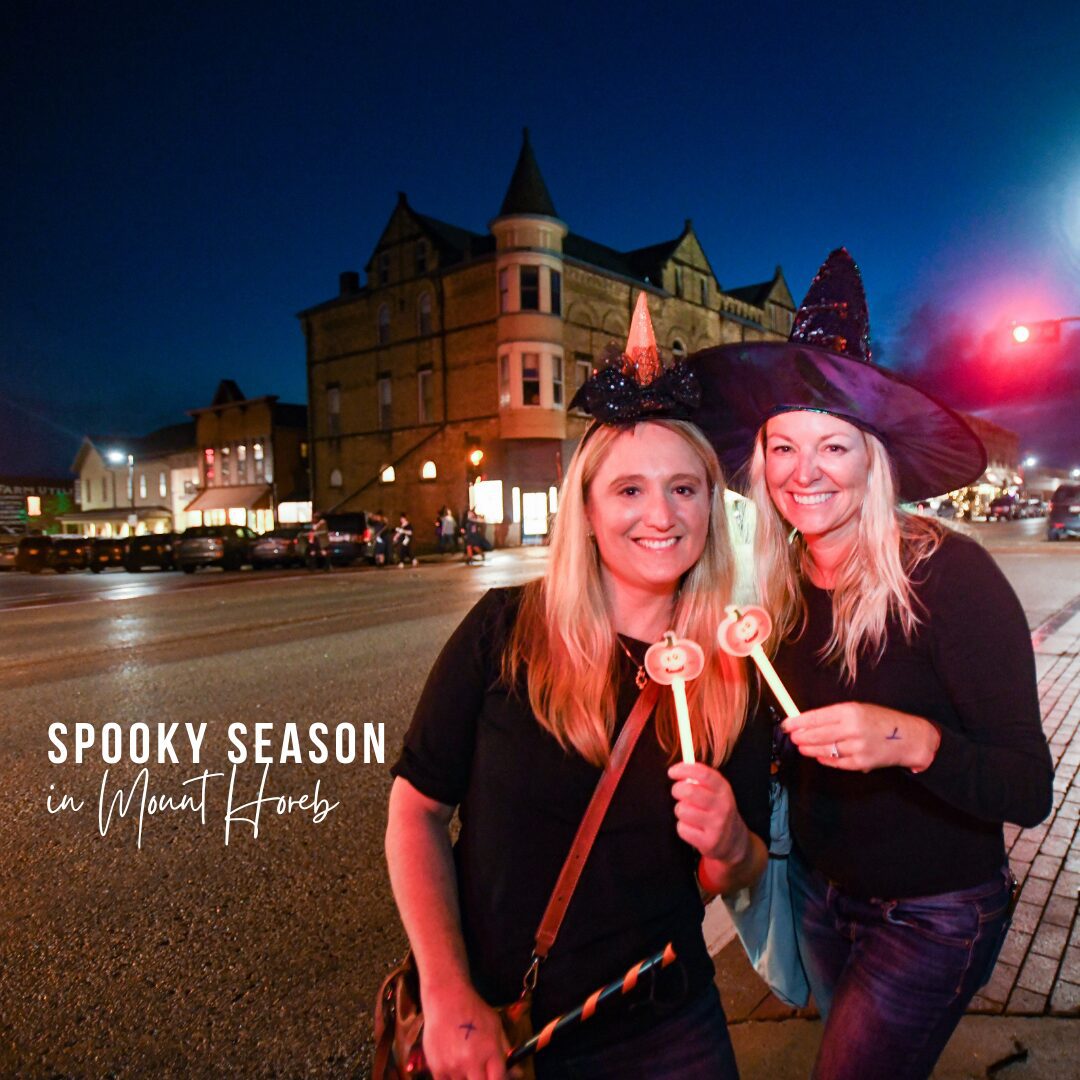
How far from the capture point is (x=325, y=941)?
131 inches

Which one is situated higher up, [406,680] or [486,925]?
[486,925]

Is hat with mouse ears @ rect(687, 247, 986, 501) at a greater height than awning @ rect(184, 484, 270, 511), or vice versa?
awning @ rect(184, 484, 270, 511)

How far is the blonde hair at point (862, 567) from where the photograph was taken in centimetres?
183

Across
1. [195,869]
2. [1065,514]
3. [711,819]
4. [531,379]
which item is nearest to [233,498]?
[531,379]

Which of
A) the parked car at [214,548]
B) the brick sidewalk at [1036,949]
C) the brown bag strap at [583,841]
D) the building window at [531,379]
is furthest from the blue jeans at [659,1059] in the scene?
the building window at [531,379]

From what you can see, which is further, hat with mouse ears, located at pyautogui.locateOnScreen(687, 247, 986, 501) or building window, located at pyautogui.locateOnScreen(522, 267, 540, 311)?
building window, located at pyautogui.locateOnScreen(522, 267, 540, 311)

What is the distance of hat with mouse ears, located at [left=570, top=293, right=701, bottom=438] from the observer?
75.4 inches

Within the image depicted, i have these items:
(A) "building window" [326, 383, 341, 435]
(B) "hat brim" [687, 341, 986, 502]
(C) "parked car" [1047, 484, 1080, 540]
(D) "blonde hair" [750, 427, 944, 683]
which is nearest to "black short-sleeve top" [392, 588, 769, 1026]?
(D) "blonde hair" [750, 427, 944, 683]

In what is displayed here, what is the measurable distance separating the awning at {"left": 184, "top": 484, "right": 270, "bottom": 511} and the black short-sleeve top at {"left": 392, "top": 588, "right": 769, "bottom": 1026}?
44131mm

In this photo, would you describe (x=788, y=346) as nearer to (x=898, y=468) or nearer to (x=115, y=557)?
(x=898, y=468)

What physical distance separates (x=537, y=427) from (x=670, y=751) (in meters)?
31.5

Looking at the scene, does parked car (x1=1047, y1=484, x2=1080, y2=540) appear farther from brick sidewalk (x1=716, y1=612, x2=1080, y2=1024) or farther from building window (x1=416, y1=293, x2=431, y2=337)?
brick sidewalk (x1=716, y1=612, x2=1080, y2=1024)

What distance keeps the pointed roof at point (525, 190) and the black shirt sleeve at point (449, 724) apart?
33344 mm

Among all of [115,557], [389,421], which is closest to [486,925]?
[115,557]
